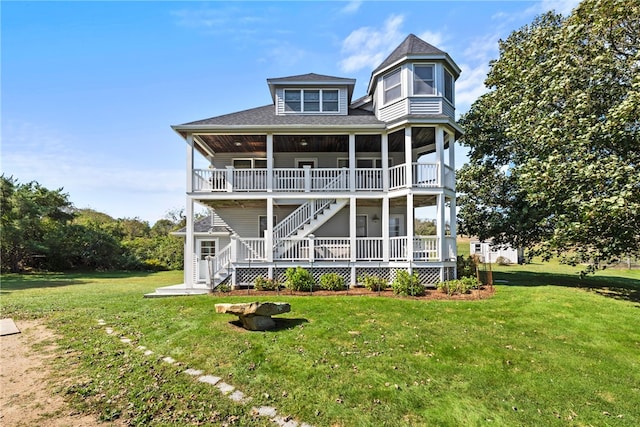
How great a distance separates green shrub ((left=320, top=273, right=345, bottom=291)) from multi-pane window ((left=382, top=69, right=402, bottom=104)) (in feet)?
28.2

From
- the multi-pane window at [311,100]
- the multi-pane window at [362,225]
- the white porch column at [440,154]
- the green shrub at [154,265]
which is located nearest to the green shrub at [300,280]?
the multi-pane window at [362,225]

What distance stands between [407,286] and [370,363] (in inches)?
260

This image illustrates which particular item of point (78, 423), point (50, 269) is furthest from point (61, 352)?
point (50, 269)

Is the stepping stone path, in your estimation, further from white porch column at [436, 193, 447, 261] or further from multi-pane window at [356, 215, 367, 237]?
multi-pane window at [356, 215, 367, 237]

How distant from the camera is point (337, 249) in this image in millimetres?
14508

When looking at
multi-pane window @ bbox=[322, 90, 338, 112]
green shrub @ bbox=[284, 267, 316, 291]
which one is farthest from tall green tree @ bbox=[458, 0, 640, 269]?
green shrub @ bbox=[284, 267, 316, 291]

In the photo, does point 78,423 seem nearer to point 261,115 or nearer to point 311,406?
point 311,406

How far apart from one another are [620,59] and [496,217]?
8411 millimetres

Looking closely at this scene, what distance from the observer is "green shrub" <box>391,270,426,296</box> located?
1216 cm

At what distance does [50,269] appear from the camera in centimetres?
2644

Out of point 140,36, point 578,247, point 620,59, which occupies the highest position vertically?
point 140,36

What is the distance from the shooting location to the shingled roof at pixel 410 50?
14039 mm

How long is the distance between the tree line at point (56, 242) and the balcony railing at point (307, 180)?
18844 millimetres

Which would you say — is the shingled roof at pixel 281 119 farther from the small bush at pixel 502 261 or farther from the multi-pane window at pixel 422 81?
the small bush at pixel 502 261
